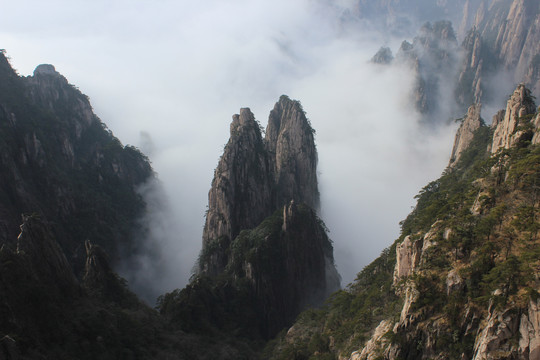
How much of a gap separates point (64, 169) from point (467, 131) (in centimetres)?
7210

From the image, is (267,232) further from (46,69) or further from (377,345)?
(46,69)

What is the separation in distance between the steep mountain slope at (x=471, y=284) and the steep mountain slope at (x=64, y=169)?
49117 millimetres

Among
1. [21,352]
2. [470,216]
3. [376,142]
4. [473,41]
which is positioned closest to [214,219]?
[21,352]

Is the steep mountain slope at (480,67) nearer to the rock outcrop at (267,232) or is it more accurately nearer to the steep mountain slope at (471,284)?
the rock outcrop at (267,232)

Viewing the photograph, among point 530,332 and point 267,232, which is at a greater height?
point 267,232

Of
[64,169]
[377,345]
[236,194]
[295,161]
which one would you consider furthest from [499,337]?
[64,169]

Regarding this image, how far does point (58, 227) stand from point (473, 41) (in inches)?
7069

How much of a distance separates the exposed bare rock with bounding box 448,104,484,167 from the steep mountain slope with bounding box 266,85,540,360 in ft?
106

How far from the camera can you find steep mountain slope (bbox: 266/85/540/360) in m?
21.6

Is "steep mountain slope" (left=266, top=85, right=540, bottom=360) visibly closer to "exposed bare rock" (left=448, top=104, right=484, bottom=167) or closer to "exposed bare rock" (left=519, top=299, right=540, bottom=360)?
"exposed bare rock" (left=519, top=299, right=540, bottom=360)

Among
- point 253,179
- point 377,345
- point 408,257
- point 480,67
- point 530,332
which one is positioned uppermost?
point 480,67

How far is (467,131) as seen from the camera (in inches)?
2862

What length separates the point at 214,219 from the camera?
7650 cm

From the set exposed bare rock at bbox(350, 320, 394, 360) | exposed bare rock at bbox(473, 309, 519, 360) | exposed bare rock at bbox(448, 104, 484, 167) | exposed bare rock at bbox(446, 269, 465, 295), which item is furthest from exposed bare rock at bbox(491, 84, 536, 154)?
exposed bare rock at bbox(448, 104, 484, 167)
